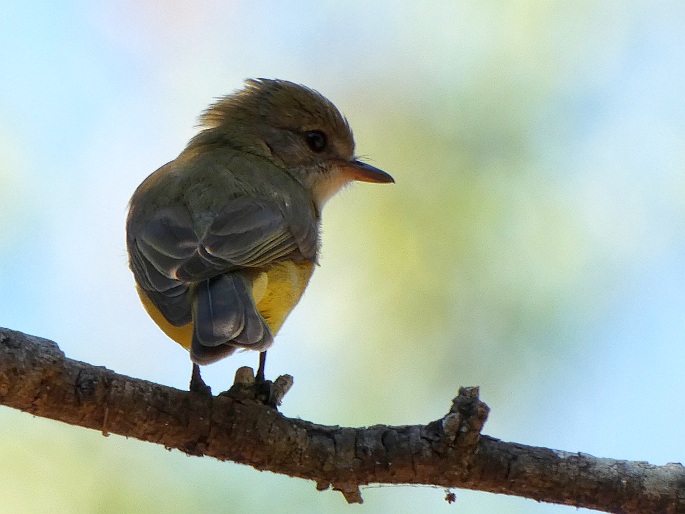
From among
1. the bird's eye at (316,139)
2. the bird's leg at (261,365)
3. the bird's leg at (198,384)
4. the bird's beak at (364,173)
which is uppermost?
the bird's eye at (316,139)

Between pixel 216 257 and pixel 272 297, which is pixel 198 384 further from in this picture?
pixel 272 297

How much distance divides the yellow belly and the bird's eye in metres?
1.65

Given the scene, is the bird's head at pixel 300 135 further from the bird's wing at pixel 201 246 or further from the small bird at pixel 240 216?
the bird's wing at pixel 201 246

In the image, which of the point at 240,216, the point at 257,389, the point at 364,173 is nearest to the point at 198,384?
the point at 257,389

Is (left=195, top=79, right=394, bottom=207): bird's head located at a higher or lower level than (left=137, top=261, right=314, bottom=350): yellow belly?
higher

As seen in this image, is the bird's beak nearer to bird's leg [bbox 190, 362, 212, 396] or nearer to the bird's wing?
the bird's wing

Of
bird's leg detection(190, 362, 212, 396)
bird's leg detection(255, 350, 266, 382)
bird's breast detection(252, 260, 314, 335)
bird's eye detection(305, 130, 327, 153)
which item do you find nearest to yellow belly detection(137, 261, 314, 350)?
bird's breast detection(252, 260, 314, 335)

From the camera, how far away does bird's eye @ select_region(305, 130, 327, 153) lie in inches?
250

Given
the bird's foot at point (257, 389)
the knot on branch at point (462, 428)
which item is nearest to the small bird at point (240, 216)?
the bird's foot at point (257, 389)

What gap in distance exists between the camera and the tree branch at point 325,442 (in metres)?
3.28

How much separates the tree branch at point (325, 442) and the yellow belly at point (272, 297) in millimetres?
671

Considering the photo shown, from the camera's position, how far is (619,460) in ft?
11.4

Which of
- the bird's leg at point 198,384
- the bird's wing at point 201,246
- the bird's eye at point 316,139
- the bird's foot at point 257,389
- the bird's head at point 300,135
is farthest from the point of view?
the bird's eye at point 316,139

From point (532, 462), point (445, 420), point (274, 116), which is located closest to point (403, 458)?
point (445, 420)
